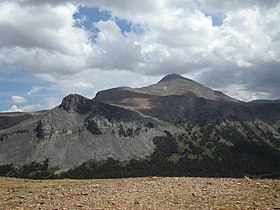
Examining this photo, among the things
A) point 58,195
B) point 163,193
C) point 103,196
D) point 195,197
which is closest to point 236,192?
point 195,197

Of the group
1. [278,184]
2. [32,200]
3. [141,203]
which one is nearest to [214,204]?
[141,203]

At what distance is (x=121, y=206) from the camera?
23719 millimetres

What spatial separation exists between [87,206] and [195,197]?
25.6 ft

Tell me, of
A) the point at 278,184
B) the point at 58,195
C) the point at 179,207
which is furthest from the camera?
the point at 278,184

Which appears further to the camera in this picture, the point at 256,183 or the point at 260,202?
the point at 256,183

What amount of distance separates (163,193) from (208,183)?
259 inches

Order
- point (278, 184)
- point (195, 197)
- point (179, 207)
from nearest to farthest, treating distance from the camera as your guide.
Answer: point (179, 207) < point (195, 197) < point (278, 184)

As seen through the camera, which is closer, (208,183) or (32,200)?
(32,200)

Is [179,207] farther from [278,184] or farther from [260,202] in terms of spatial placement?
[278,184]

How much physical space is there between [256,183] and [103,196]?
1382 centimetres

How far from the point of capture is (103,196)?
88.5 feet

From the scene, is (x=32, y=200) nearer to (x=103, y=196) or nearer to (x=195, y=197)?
(x=103, y=196)

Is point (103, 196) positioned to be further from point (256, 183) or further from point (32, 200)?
point (256, 183)

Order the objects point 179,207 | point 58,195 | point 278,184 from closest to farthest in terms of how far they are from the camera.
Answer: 1. point 179,207
2. point 58,195
3. point 278,184
